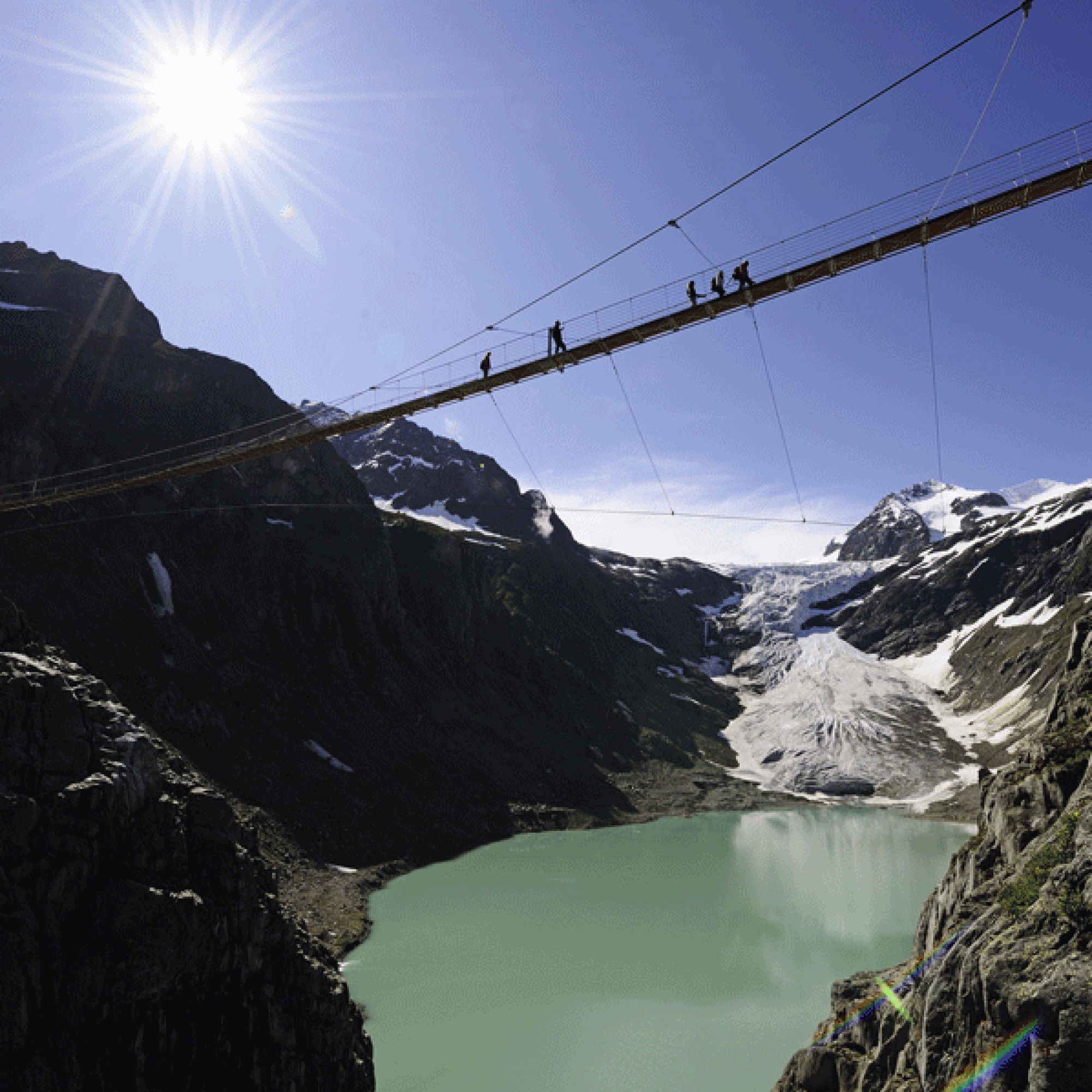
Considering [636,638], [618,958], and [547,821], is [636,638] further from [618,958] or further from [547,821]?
[618,958]

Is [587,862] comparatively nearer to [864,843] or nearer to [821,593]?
[864,843]

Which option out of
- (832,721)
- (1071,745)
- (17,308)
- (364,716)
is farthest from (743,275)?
(832,721)

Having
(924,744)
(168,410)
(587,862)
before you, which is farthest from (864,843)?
(168,410)

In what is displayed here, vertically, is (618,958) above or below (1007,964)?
below

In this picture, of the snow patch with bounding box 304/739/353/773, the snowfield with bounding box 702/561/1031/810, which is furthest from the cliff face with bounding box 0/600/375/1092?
the snowfield with bounding box 702/561/1031/810

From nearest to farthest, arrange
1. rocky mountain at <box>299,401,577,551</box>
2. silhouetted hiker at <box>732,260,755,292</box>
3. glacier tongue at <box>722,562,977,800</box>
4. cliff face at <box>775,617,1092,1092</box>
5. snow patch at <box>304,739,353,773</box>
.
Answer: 1. cliff face at <box>775,617,1092,1092</box>
2. silhouetted hiker at <box>732,260,755,292</box>
3. snow patch at <box>304,739,353,773</box>
4. glacier tongue at <box>722,562,977,800</box>
5. rocky mountain at <box>299,401,577,551</box>

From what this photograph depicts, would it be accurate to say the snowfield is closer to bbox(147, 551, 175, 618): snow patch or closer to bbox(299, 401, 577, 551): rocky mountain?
bbox(299, 401, 577, 551): rocky mountain
